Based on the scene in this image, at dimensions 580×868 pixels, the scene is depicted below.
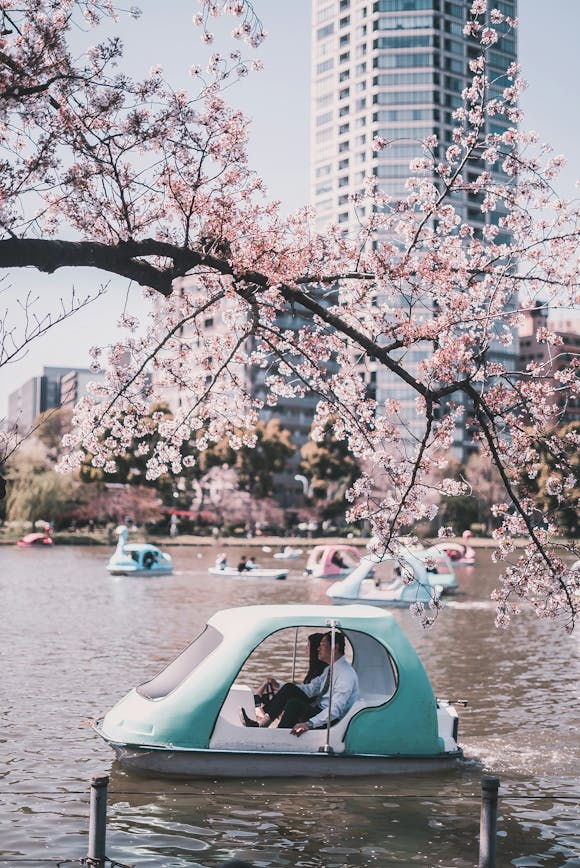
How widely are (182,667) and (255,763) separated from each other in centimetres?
141

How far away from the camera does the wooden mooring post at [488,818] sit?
7.63m

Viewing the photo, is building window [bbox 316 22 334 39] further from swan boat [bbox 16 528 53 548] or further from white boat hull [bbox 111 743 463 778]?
white boat hull [bbox 111 743 463 778]

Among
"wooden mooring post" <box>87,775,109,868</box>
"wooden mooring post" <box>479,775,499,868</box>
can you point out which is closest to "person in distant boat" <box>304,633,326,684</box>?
"wooden mooring post" <box>479,775,499,868</box>

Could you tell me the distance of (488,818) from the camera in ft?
25.4

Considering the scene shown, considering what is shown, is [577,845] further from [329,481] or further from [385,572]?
[329,481]

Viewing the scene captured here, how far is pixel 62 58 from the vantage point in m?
10.4

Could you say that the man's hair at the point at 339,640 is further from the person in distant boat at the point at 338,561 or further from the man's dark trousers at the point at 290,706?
the person in distant boat at the point at 338,561

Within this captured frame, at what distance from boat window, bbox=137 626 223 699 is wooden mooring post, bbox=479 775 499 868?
542 cm

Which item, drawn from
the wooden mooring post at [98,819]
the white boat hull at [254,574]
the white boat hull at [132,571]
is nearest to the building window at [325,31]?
the white boat hull at [132,571]

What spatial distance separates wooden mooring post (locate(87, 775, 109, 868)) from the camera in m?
7.49

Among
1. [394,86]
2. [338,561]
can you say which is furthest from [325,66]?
[338,561]

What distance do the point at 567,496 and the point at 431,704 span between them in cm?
280

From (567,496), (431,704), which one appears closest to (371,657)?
(431,704)

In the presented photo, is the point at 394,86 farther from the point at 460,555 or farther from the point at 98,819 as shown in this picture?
the point at 98,819
